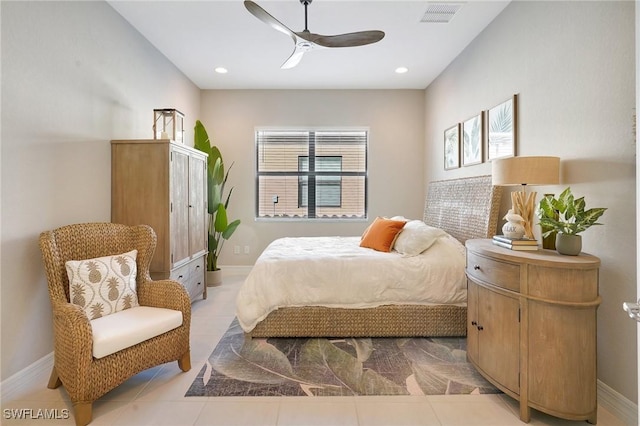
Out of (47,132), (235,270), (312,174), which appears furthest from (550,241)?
(235,270)

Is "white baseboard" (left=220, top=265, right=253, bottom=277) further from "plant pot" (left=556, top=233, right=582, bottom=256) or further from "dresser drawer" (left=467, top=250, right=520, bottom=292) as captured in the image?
"plant pot" (left=556, top=233, right=582, bottom=256)

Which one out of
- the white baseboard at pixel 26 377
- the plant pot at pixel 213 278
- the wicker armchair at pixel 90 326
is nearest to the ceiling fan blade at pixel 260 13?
the wicker armchair at pixel 90 326

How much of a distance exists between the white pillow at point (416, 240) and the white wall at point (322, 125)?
1947mm

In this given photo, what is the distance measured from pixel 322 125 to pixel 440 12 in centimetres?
240

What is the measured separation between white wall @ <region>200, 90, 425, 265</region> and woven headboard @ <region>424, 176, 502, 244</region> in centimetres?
98

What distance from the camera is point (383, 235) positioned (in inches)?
124

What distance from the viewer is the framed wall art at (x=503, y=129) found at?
270 cm

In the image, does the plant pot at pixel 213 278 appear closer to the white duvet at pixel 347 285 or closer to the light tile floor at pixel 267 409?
the white duvet at pixel 347 285

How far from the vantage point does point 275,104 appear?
16.1 ft

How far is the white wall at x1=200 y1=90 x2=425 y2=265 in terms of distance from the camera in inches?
193

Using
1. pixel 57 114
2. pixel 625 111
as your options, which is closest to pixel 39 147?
pixel 57 114

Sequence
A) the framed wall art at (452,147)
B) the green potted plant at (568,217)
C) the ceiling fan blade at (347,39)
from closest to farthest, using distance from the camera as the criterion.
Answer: the green potted plant at (568,217) < the ceiling fan blade at (347,39) < the framed wall art at (452,147)

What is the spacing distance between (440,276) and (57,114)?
317 cm

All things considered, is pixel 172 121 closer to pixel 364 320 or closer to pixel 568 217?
pixel 364 320
